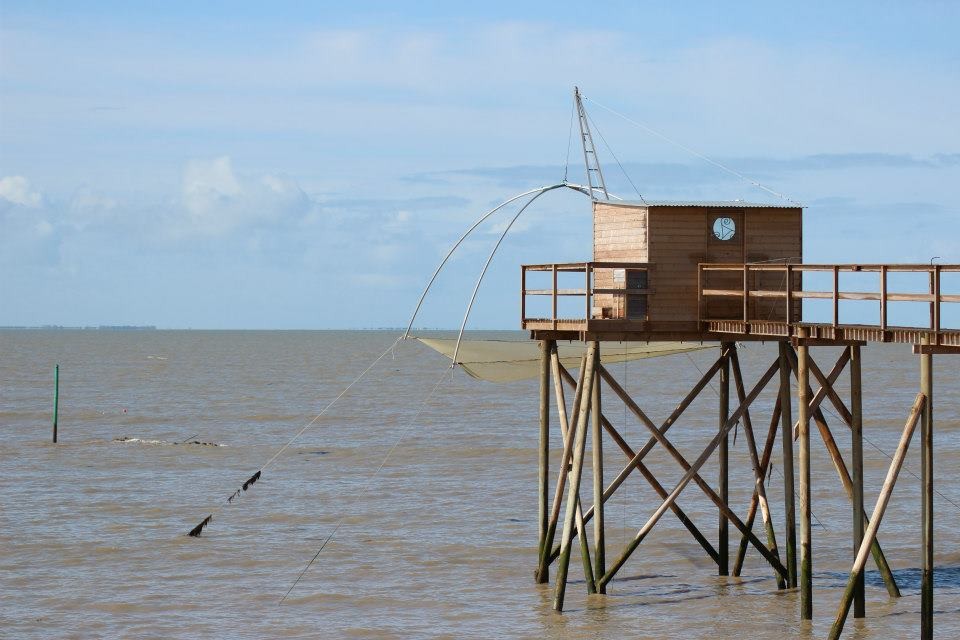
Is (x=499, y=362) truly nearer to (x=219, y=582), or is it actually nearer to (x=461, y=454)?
(x=219, y=582)

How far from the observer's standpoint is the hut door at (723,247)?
2052cm

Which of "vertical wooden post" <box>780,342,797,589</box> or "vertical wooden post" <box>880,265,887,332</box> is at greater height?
"vertical wooden post" <box>880,265,887,332</box>

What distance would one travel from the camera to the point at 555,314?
20.5 meters

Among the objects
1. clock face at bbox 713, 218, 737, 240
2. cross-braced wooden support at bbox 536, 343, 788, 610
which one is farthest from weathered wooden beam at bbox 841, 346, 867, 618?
clock face at bbox 713, 218, 737, 240

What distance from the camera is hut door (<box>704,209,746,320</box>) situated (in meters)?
20.5

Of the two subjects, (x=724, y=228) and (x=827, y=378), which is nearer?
(x=827, y=378)

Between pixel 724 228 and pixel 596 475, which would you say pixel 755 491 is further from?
pixel 724 228

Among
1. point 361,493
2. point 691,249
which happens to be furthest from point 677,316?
point 361,493

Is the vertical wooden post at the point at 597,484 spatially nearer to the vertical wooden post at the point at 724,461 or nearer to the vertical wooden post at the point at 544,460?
the vertical wooden post at the point at 544,460

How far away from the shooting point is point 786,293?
18328 mm

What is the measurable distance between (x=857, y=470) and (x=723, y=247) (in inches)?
184

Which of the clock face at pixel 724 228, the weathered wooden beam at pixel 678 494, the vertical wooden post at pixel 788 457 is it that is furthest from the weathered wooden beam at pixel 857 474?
the clock face at pixel 724 228

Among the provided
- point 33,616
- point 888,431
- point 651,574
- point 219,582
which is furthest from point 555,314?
point 888,431

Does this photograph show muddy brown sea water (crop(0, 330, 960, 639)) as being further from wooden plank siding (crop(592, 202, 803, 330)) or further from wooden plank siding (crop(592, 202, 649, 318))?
wooden plank siding (crop(592, 202, 649, 318))
